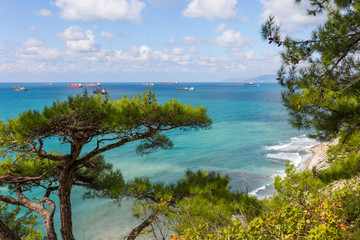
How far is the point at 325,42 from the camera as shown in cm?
374

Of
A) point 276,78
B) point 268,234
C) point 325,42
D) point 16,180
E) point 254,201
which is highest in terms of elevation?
point 325,42

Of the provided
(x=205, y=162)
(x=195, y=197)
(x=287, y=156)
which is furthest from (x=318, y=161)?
(x=195, y=197)

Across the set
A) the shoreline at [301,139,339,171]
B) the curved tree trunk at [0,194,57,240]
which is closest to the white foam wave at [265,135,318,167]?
the shoreline at [301,139,339,171]

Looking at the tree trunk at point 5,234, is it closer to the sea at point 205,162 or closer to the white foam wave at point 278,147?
the sea at point 205,162

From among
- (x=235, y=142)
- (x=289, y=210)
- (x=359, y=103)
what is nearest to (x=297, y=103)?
(x=359, y=103)

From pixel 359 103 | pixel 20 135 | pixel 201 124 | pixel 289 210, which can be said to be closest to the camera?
pixel 289 210

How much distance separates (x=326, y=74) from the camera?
157 inches

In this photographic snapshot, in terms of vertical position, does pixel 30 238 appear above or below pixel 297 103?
below

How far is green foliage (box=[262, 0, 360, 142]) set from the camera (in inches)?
145

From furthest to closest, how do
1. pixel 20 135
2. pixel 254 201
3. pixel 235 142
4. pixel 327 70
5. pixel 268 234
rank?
pixel 235 142, pixel 254 201, pixel 20 135, pixel 327 70, pixel 268 234

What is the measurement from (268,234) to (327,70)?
2.62 metres

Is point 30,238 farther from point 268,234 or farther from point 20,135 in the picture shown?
point 268,234

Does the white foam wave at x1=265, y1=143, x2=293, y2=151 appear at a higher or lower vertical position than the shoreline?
lower

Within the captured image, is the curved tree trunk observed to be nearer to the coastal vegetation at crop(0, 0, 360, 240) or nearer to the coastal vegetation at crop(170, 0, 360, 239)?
the coastal vegetation at crop(0, 0, 360, 240)
